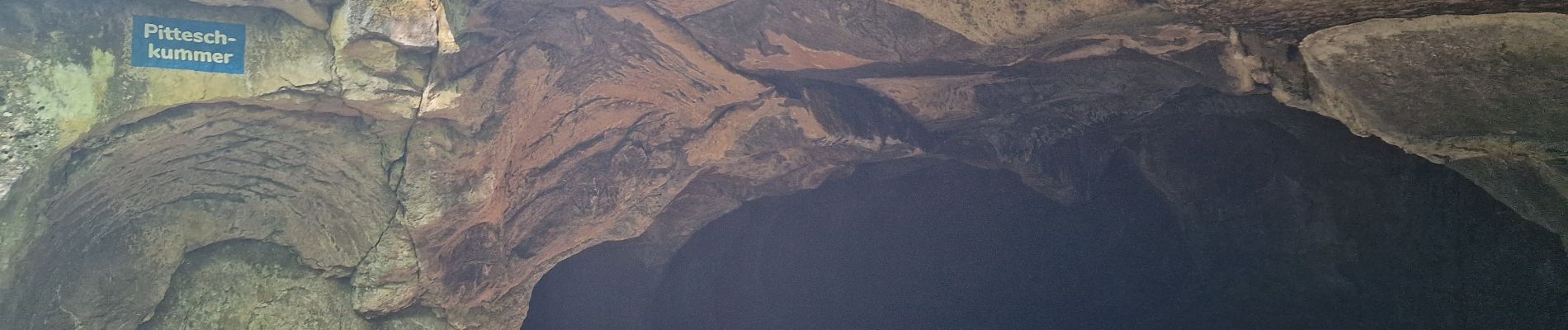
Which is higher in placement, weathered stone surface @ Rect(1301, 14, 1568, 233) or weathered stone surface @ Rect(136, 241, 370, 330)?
weathered stone surface @ Rect(1301, 14, 1568, 233)

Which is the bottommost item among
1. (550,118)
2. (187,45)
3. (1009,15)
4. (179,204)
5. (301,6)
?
Result: (179,204)

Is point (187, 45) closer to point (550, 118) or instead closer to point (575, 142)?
point (550, 118)

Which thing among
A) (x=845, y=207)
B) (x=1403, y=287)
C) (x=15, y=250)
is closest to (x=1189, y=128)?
(x=1403, y=287)

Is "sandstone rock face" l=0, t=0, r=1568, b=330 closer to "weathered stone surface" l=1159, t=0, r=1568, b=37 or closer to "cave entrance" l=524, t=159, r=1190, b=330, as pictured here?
A: "weathered stone surface" l=1159, t=0, r=1568, b=37

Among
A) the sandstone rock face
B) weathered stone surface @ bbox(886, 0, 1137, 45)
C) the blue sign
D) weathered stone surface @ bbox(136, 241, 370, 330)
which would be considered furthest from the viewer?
weathered stone surface @ bbox(136, 241, 370, 330)

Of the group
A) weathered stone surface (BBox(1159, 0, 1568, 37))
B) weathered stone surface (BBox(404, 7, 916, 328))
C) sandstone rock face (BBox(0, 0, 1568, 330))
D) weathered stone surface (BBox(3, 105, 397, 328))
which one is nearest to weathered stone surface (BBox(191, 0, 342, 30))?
sandstone rock face (BBox(0, 0, 1568, 330))

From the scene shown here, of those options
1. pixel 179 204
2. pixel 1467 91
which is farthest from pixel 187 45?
pixel 1467 91

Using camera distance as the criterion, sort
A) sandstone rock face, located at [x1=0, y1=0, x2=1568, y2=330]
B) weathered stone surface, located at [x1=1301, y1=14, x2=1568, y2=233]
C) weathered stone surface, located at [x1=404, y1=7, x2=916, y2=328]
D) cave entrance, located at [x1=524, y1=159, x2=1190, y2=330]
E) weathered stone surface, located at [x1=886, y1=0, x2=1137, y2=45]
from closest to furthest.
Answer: weathered stone surface, located at [x1=1301, y1=14, x2=1568, y2=233] < sandstone rock face, located at [x1=0, y1=0, x2=1568, y2=330] < weathered stone surface, located at [x1=886, y1=0, x2=1137, y2=45] < weathered stone surface, located at [x1=404, y1=7, x2=916, y2=328] < cave entrance, located at [x1=524, y1=159, x2=1190, y2=330]

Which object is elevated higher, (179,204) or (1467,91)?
(1467,91)
